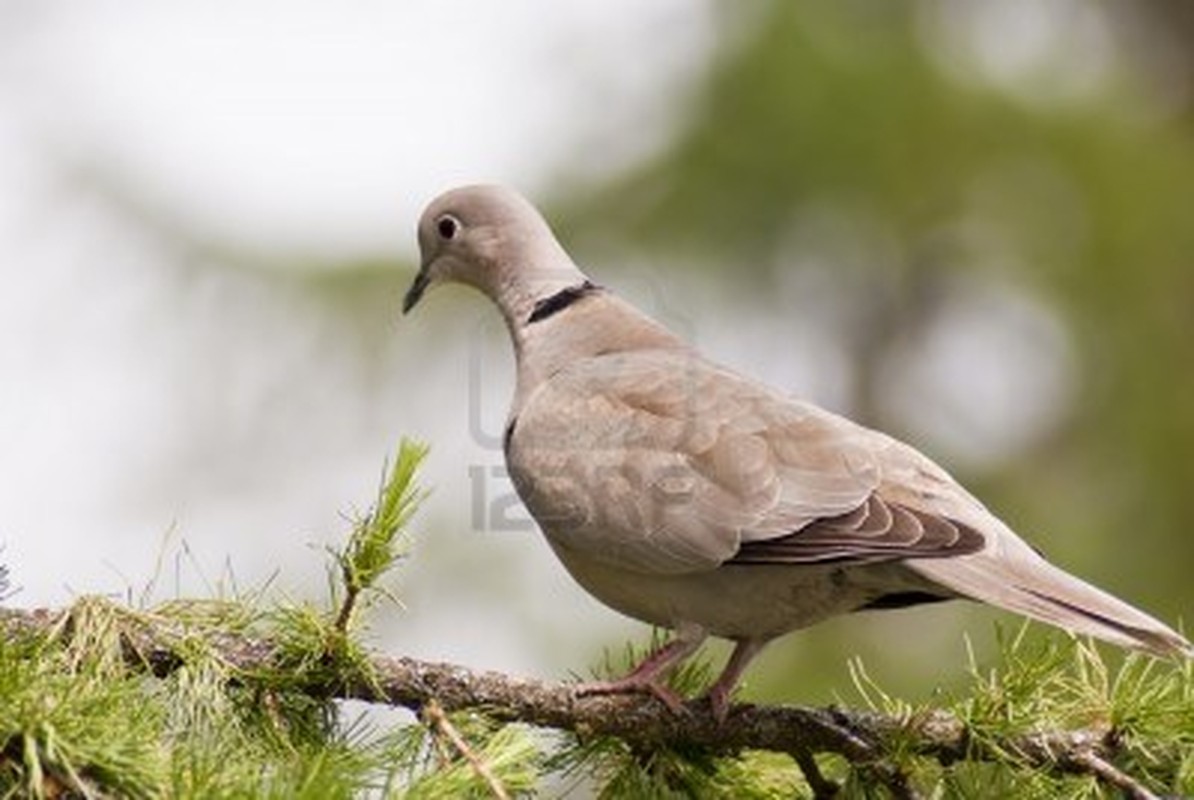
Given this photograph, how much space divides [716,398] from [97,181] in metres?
6.61

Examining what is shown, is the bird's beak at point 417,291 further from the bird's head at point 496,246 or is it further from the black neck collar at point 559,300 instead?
the black neck collar at point 559,300

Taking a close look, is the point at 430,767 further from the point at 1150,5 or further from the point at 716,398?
the point at 1150,5

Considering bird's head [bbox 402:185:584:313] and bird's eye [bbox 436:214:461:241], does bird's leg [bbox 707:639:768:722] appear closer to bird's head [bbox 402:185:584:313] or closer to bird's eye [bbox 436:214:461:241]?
bird's head [bbox 402:185:584:313]

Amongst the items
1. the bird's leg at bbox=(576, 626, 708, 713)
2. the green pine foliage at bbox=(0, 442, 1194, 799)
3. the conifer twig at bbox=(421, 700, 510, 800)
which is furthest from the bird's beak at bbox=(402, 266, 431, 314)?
the conifer twig at bbox=(421, 700, 510, 800)

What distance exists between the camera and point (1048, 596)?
4375 millimetres

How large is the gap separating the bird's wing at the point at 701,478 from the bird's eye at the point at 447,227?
1158 millimetres

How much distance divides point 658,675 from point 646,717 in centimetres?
22

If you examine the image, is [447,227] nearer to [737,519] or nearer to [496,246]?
[496,246]

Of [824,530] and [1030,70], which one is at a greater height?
[1030,70]

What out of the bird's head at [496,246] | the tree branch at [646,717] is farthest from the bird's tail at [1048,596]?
the bird's head at [496,246]

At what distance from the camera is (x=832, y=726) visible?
409cm

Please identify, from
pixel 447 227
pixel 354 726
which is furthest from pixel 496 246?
pixel 354 726

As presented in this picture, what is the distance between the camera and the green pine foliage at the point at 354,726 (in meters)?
3.34

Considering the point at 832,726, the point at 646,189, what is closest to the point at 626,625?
the point at 646,189
